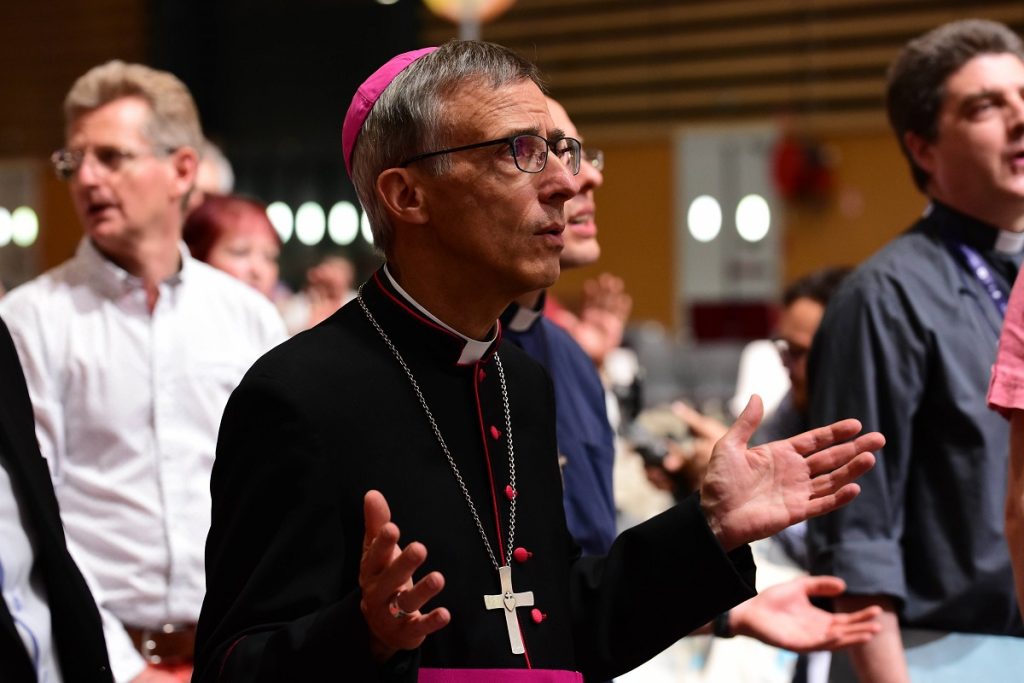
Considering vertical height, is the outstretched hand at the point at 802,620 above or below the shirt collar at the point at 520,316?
below

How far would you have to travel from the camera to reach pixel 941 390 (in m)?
2.39

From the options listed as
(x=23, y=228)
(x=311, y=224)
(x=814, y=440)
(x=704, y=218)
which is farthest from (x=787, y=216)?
(x=814, y=440)

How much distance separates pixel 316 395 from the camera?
62.6 inches

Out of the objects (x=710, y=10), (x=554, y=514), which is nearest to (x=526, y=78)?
(x=554, y=514)

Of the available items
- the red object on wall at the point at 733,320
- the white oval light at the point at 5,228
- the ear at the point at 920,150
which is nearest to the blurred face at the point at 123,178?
the ear at the point at 920,150

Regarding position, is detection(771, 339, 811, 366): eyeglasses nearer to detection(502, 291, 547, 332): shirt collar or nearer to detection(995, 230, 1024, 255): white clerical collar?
detection(995, 230, 1024, 255): white clerical collar

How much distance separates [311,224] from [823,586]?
39.5 feet

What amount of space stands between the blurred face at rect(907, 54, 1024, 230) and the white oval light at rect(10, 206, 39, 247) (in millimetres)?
13632

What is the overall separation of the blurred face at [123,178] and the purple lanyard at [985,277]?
1732 millimetres

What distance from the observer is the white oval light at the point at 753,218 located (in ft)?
42.0

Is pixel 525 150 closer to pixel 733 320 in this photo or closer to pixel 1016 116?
pixel 1016 116

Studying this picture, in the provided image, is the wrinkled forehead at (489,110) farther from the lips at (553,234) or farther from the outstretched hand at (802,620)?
the outstretched hand at (802,620)

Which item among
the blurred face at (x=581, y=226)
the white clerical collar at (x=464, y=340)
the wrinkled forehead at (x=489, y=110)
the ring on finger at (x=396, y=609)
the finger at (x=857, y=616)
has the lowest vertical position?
the finger at (x=857, y=616)

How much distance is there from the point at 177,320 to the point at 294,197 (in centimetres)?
1120
